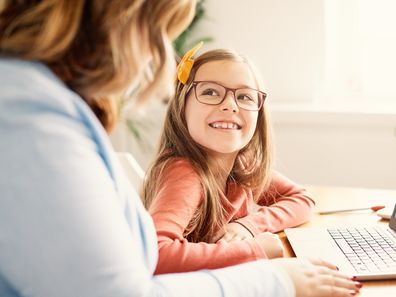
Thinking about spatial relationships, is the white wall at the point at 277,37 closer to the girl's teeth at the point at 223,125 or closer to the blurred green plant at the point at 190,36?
the blurred green plant at the point at 190,36

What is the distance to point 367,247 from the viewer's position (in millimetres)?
1078

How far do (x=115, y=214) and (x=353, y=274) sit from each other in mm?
538

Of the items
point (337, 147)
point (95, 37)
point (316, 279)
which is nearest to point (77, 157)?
point (95, 37)

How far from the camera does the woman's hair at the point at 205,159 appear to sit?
3.86 ft

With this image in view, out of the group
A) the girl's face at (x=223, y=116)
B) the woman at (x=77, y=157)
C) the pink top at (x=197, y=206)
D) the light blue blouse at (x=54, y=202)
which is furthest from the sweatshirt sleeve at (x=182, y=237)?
the light blue blouse at (x=54, y=202)

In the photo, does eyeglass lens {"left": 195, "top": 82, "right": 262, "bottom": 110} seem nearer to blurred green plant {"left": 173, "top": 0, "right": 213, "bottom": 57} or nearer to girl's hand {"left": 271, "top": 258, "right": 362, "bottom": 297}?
girl's hand {"left": 271, "top": 258, "right": 362, "bottom": 297}

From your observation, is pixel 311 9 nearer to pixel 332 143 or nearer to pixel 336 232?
pixel 332 143

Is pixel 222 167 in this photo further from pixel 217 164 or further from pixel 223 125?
pixel 223 125

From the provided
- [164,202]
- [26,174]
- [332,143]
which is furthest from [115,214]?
[332,143]

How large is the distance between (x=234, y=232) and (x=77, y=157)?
2.18 ft

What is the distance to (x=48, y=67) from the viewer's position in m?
0.63

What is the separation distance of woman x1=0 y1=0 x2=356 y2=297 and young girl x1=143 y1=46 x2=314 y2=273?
372 mm

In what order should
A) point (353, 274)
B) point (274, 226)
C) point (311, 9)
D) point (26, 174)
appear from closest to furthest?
point (26, 174)
point (353, 274)
point (274, 226)
point (311, 9)

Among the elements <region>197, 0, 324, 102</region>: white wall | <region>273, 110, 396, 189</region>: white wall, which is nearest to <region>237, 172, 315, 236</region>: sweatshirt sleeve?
<region>273, 110, 396, 189</region>: white wall
